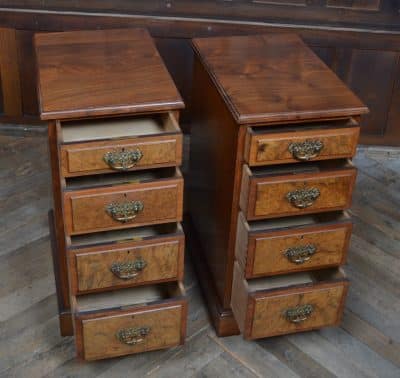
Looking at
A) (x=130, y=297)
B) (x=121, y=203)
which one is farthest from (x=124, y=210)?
(x=130, y=297)

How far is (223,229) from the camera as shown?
2.04m

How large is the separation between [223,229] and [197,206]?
0.34 m

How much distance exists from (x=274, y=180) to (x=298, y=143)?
110 millimetres

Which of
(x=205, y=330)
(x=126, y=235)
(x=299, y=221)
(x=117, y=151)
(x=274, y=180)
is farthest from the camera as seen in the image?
(x=205, y=330)

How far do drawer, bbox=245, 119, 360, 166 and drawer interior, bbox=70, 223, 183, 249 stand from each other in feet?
0.94

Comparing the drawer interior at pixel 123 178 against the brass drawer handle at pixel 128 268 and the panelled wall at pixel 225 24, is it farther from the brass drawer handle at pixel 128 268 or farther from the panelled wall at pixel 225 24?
the panelled wall at pixel 225 24

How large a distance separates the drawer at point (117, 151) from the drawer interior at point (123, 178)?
7 centimetres

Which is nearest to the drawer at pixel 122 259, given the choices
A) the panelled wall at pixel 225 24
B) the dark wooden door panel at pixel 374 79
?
the panelled wall at pixel 225 24

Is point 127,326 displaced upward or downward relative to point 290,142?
downward

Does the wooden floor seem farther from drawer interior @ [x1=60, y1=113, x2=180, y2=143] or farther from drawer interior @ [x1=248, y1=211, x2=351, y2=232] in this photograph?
drawer interior @ [x1=60, y1=113, x2=180, y2=143]

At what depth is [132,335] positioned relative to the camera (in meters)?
1.91

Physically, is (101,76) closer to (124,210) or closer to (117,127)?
(117,127)

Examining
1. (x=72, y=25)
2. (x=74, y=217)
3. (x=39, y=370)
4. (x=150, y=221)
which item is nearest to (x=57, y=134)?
(x=74, y=217)

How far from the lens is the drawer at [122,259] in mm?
1812
